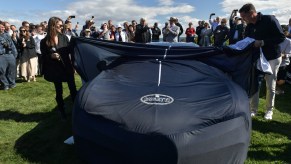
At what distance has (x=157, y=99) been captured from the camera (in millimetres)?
3826

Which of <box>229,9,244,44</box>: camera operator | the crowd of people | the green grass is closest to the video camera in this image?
the crowd of people

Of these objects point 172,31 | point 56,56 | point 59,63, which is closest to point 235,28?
point 172,31

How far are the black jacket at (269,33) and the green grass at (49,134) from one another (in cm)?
137

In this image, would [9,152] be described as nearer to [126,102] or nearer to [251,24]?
[126,102]

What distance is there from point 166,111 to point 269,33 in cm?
313

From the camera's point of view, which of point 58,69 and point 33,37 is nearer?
point 58,69

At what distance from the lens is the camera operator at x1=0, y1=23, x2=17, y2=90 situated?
9531 mm

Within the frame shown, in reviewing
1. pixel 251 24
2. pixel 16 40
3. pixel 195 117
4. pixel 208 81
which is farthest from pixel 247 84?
pixel 16 40

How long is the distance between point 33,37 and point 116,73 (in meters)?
7.92

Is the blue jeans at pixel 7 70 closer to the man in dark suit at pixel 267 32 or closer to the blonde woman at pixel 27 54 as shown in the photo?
the blonde woman at pixel 27 54

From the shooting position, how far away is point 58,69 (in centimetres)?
617

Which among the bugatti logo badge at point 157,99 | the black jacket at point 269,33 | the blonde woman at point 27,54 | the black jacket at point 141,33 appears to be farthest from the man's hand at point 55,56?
the black jacket at point 141,33

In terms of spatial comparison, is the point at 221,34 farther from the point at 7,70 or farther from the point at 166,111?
the point at 166,111

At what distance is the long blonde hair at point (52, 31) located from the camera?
593 centimetres
